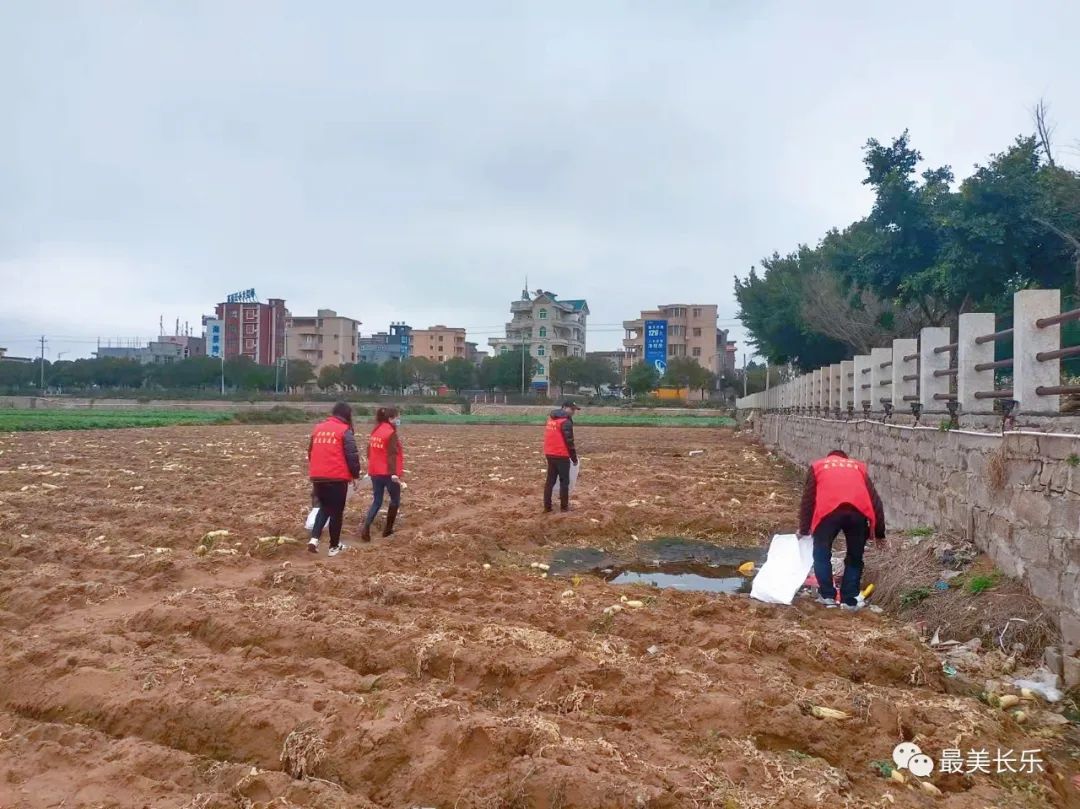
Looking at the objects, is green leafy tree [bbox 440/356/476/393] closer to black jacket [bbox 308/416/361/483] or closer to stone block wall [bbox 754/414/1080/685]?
stone block wall [bbox 754/414/1080/685]

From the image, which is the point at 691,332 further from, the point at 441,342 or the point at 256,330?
the point at 256,330

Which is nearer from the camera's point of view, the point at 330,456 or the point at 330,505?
the point at 330,456

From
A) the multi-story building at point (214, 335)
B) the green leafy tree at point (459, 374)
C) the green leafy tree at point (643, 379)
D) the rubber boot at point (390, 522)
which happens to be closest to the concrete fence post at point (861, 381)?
the rubber boot at point (390, 522)

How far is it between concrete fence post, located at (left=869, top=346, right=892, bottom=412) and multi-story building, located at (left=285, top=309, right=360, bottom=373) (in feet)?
325

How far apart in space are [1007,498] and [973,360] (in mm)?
3474

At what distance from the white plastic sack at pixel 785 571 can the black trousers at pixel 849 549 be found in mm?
161

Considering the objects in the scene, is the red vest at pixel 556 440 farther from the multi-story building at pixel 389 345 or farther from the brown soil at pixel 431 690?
the multi-story building at pixel 389 345

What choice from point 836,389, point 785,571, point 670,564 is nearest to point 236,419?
point 836,389

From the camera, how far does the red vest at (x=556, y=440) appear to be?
1220 centimetres

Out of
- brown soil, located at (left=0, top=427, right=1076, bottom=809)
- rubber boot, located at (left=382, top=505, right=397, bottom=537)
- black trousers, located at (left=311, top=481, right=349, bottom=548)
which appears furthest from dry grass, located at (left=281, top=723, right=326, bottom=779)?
rubber boot, located at (left=382, top=505, right=397, bottom=537)

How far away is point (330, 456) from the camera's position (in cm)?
948

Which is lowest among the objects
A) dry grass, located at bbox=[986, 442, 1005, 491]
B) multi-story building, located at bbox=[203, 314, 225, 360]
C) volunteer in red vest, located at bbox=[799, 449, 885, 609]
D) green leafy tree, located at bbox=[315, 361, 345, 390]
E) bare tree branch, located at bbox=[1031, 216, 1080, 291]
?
volunteer in red vest, located at bbox=[799, 449, 885, 609]

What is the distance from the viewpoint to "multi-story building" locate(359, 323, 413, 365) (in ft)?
405

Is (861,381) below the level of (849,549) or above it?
above
